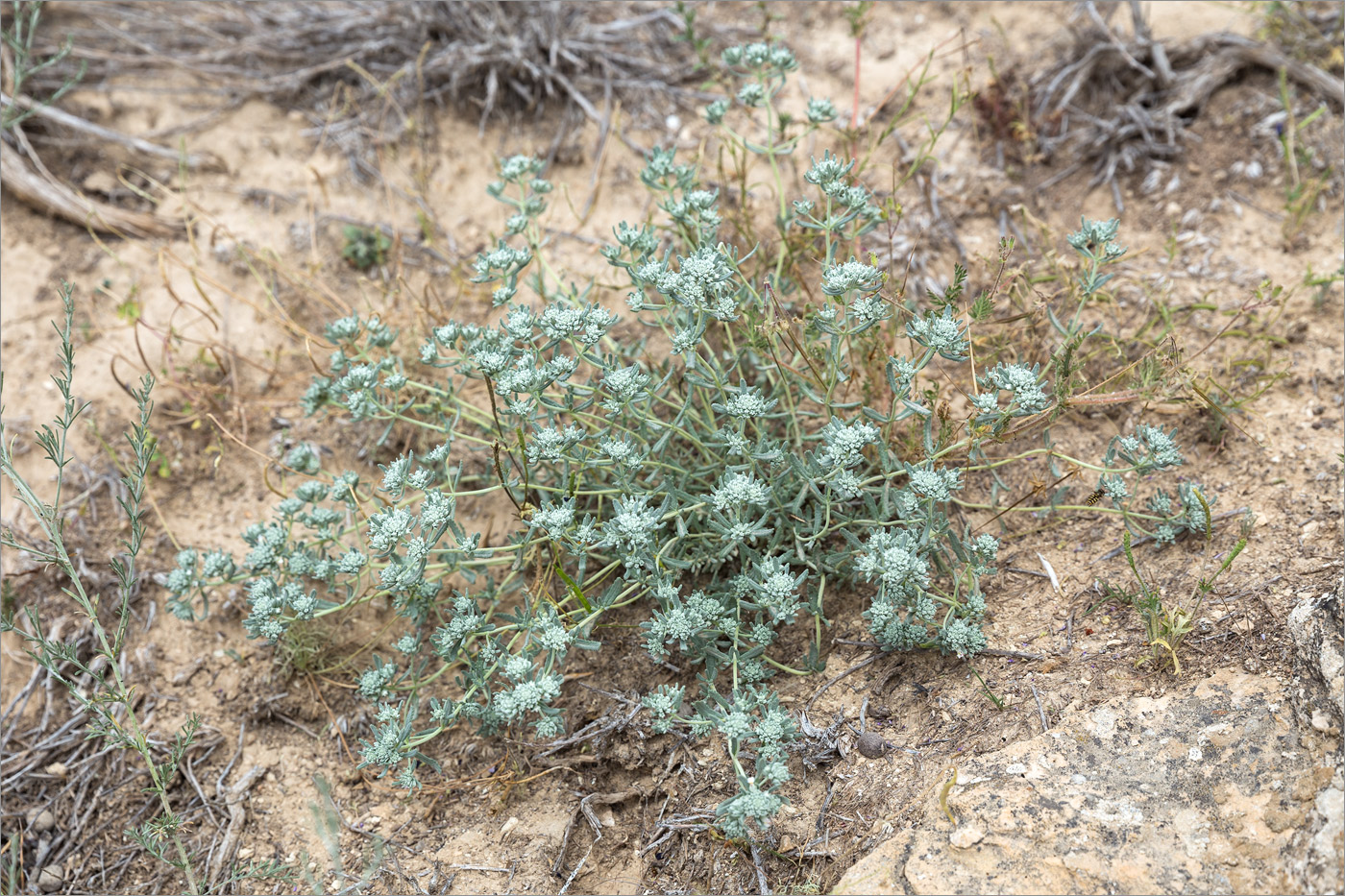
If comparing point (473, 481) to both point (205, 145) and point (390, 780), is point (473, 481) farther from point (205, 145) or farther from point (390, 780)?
point (205, 145)

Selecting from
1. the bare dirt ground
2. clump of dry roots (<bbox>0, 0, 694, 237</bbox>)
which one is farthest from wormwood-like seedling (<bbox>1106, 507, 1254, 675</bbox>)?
clump of dry roots (<bbox>0, 0, 694, 237</bbox>)

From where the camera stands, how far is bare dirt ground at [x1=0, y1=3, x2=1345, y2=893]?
247 centimetres

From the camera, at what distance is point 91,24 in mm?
4711

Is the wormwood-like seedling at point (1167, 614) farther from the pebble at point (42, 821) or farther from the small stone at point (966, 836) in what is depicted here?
the pebble at point (42, 821)

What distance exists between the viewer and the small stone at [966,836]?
2.03m

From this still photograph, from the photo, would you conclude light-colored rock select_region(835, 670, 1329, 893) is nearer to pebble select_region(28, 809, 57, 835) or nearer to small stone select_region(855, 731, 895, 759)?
small stone select_region(855, 731, 895, 759)

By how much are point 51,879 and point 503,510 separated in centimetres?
175

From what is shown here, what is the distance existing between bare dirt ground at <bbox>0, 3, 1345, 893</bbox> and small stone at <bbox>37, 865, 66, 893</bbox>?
5 centimetres

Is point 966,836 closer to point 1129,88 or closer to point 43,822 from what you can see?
point 43,822

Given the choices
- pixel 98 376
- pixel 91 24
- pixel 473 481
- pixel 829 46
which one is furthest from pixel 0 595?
pixel 829 46

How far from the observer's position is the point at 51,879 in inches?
110

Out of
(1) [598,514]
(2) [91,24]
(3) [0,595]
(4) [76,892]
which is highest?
(2) [91,24]

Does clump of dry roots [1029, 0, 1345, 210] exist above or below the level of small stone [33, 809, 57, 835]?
above

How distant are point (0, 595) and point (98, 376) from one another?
98 centimetres
